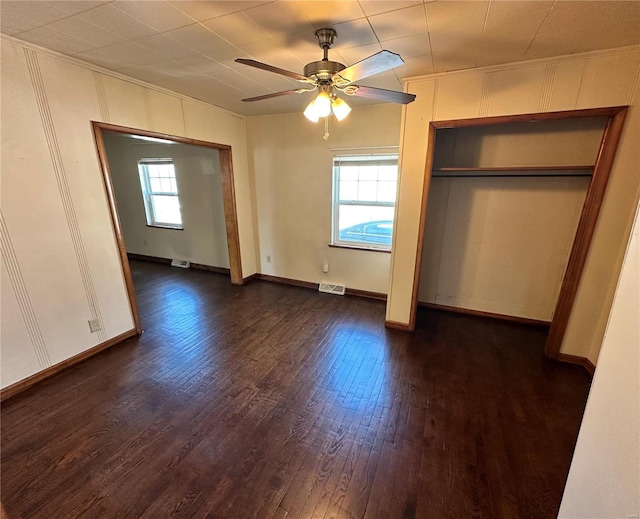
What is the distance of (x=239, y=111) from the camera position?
12.2ft

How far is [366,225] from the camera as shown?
377cm

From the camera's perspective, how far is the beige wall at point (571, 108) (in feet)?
6.45

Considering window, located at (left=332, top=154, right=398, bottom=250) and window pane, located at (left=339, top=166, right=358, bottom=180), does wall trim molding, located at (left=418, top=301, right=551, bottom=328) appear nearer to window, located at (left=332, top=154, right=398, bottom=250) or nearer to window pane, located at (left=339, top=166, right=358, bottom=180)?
window, located at (left=332, top=154, right=398, bottom=250)

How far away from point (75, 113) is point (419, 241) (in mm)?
3180

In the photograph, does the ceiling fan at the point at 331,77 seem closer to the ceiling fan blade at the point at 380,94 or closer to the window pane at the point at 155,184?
the ceiling fan blade at the point at 380,94

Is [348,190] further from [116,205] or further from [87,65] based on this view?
[87,65]

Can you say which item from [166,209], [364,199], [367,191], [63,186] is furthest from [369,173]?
[166,209]

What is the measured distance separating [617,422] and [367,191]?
321 cm

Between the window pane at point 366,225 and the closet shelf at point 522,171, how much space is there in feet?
2.65

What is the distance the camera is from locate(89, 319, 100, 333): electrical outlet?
2520 millimetres

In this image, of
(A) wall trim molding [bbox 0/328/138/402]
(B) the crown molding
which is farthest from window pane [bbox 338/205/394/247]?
(A) wall trim molding [bbox 0/328/138/402]

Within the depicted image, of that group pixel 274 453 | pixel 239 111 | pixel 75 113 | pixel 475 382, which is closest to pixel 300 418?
pixel 274 453

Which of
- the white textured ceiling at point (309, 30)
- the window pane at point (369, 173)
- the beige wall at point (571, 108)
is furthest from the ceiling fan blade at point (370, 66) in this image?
the window pane at point (369, 173)

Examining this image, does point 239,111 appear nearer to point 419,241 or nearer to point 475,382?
point 419,241
